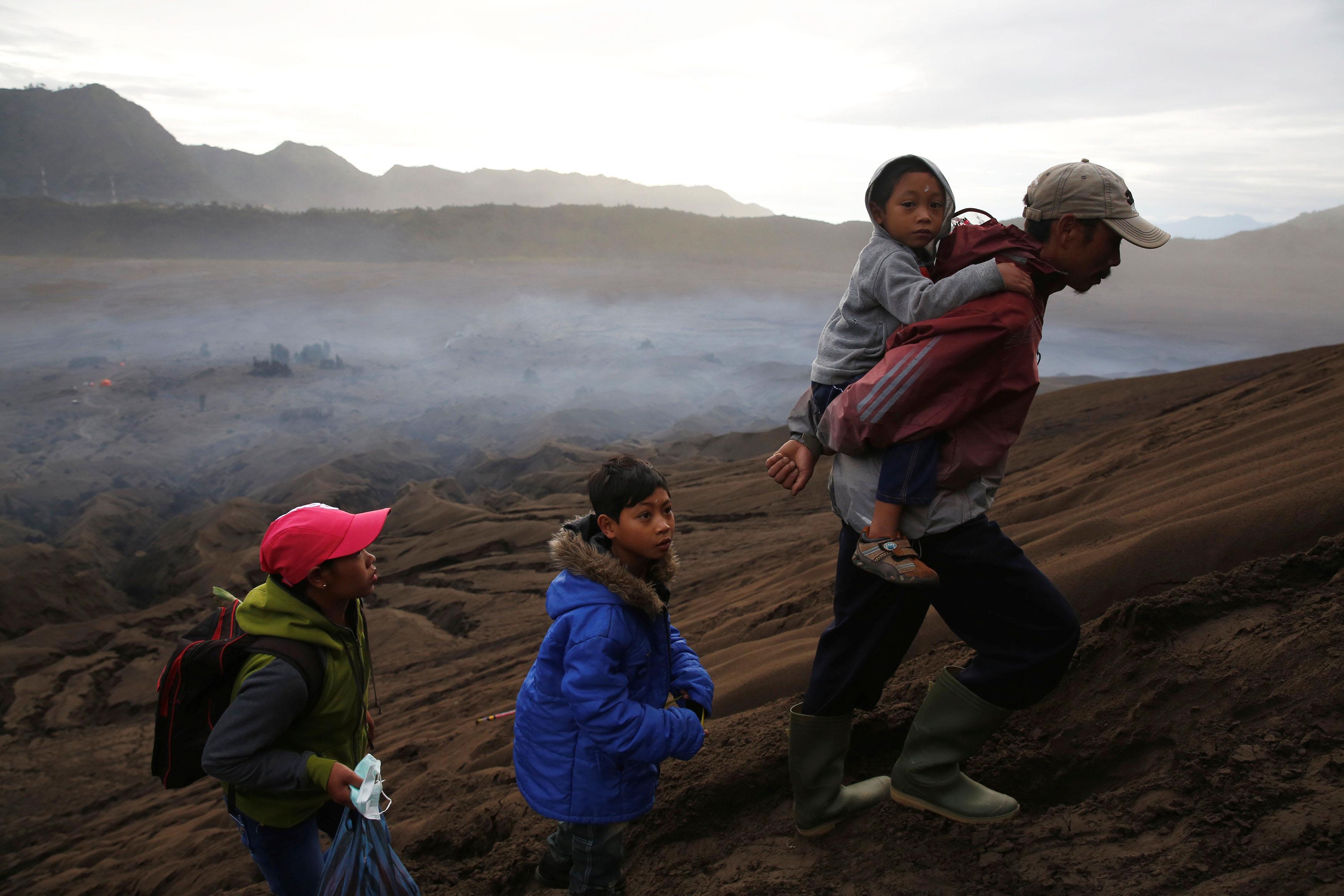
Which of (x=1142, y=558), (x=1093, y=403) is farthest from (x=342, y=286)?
(x=1142, y=558)

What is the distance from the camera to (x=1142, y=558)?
8.16 feet

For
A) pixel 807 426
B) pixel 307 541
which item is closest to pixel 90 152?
pixel 307 541

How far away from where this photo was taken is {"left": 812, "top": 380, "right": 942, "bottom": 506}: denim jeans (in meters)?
1.56

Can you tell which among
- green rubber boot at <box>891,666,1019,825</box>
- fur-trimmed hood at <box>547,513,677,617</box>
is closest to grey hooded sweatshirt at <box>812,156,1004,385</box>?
fur-trimmed hood at <box>547,513,677,617</box>

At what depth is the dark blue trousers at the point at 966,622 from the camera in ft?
5.25

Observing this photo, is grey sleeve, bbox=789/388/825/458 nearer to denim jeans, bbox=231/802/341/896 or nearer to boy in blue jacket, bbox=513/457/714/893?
boy in blue jacket, bbox=513/457/714/893

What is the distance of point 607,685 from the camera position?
164 centimetres

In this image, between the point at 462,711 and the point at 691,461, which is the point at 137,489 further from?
the point at 462,711

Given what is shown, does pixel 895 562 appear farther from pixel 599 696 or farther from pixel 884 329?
pixel 599 696

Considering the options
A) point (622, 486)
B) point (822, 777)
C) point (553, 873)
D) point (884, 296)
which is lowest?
point (553, 873)

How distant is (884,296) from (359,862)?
157 centimetres

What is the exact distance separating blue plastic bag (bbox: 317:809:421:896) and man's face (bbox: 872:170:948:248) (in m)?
1.60

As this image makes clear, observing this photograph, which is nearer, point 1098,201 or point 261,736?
point 1098,201

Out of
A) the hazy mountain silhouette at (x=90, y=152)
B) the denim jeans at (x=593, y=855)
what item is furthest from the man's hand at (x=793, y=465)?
the hazy mountain silhouette at (x=90, y=152)
